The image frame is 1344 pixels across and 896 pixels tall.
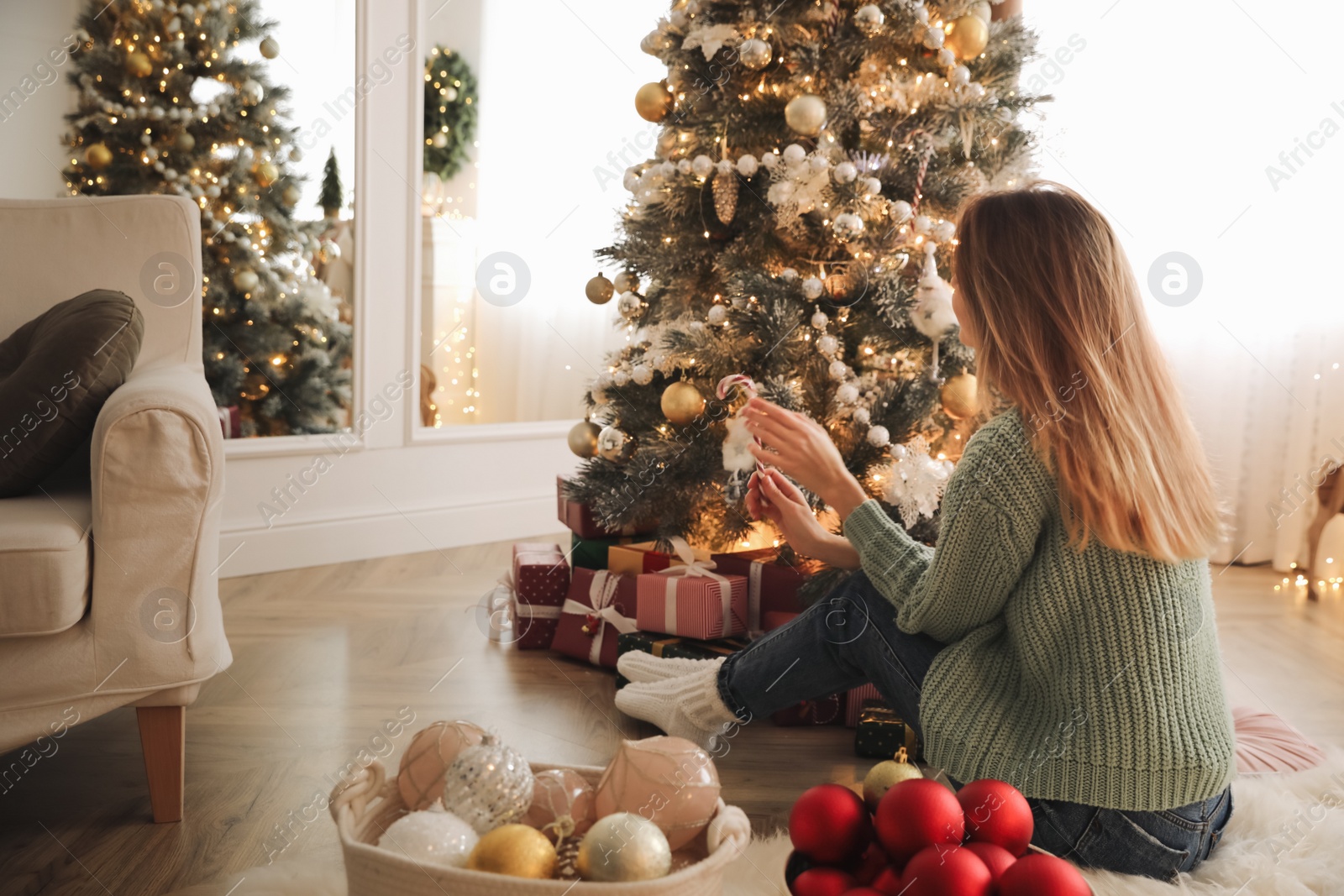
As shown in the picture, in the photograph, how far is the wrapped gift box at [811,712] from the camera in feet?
6.51

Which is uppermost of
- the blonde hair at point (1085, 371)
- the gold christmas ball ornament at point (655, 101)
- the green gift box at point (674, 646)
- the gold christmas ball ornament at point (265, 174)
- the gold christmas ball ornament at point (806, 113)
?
the gold christmas ball ornament at point (655, 101)

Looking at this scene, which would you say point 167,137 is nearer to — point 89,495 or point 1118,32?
point 89,495

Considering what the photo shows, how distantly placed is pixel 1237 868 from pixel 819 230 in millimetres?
1353

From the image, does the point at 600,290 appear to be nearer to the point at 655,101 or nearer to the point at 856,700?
the point at 655,101

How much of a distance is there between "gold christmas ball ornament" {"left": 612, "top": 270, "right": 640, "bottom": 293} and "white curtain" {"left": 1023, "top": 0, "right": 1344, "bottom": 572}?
5.05ft

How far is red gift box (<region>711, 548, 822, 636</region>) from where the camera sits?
211 cm

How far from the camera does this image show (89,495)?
1623 mm

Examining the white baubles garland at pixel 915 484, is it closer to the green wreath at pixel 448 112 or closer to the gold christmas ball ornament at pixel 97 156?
the green wreath at pixel 448 112

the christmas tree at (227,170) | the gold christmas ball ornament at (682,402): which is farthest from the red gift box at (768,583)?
the christmas tree at (227,170)

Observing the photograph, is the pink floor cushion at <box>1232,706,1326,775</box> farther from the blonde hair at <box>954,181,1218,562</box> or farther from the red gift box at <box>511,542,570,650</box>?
the red gift box at <box>511,542,570,650</box>

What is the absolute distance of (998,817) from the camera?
91 centimetres

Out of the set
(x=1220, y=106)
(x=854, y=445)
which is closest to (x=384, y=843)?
(x=854, y=445)

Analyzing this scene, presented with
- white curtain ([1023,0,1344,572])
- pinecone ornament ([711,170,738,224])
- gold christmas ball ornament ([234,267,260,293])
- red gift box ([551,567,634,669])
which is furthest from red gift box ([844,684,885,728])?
gold christmas ball ornament ([234,267,260,293])

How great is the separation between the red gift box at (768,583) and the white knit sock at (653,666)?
9.2 inches
